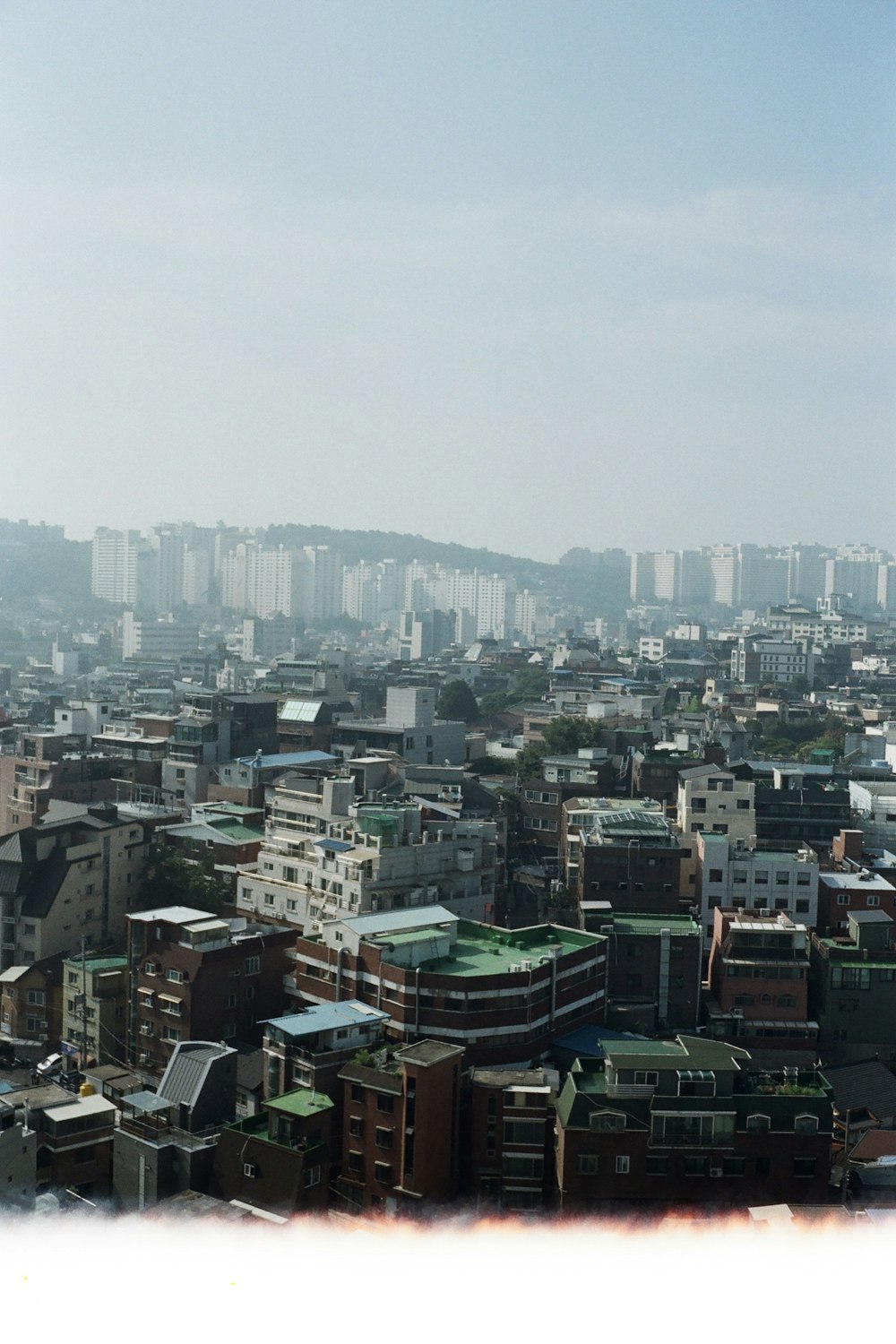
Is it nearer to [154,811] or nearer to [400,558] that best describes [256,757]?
[154,811]

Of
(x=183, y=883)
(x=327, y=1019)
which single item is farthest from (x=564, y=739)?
Result: (x=327, y=1019)

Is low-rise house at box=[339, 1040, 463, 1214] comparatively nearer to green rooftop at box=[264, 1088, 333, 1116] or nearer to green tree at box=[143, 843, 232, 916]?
green rooftop at box=[264, 1088, 333, 1116]

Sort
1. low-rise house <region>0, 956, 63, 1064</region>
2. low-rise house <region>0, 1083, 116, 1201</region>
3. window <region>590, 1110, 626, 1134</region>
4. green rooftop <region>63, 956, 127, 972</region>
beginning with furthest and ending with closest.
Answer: low-rise house <region>0, 956, 63, 1064</region> < green rooftop <region>63, 956, 127, 972</region> < window <region>590, 1110, 626, 1134</region> < low-rise house <region>0, 1083, 116, 1201</region>

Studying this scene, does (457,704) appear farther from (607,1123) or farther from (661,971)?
(607,1123)

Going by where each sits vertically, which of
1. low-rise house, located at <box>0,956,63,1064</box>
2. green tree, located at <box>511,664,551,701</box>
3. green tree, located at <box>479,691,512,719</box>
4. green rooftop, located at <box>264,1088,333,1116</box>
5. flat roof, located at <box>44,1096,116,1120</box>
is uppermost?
green tree, located at <box>511,664,551,701</box>

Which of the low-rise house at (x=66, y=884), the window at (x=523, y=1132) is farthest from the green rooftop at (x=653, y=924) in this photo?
the low-rise house at (x=66, y=884)

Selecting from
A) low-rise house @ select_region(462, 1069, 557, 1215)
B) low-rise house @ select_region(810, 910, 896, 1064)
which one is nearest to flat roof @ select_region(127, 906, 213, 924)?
low-rise house @ select_region(462, 1069, 557, 1215)
